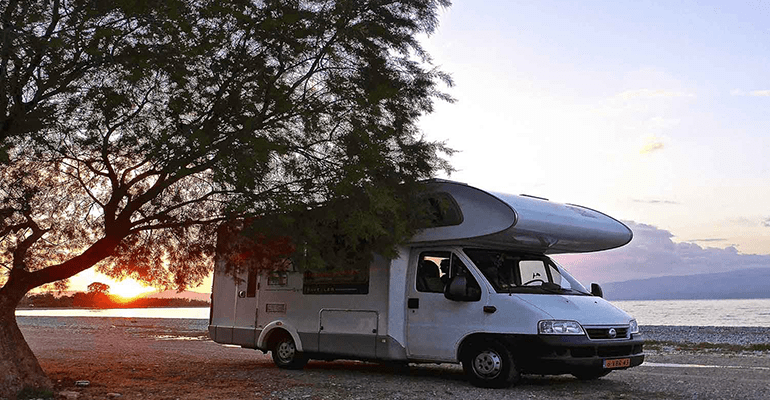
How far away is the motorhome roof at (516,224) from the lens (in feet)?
37.4

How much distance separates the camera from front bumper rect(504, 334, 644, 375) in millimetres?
10703

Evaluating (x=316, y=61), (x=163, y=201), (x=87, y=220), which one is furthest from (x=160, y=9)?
(x=87, y=220)

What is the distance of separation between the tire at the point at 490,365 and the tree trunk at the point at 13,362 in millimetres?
5943

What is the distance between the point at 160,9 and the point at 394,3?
338 centimetres

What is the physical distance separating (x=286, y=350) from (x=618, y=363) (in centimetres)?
594

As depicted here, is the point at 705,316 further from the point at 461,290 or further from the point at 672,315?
the point at 461,290

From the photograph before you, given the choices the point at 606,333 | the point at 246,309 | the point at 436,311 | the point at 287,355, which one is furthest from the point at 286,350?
the point at 606,333

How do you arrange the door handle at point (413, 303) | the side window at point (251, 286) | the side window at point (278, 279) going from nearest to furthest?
the door handle at point (413, 303) < the side window at point (278, 279) < the side window at point (251, 286)

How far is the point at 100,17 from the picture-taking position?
9.27m

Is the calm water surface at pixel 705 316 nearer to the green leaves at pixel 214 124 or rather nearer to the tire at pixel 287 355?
the tire at pixel 287 355

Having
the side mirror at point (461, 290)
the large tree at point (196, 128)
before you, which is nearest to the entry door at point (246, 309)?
the large tree at point (196, 128)

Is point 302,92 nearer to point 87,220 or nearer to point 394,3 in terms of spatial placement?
point 394,3

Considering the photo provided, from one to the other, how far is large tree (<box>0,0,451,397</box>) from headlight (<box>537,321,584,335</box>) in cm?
243

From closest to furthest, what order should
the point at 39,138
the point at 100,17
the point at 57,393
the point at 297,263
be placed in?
1. the point at 100,17
2. the point at 39,138
3. the point at 57,393
4. the point at 297,263
